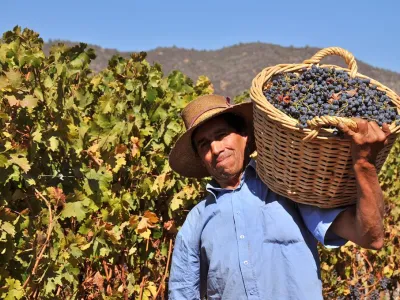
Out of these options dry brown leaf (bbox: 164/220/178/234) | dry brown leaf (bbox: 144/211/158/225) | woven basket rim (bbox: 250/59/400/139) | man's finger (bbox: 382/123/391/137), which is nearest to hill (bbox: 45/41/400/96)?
dry brown leaf (bbox: 164/220/178/234)

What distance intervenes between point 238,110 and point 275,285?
2.54 feet

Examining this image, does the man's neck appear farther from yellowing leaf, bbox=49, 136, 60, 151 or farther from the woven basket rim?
yellowing leaf, bbox=49, 136, 60, 151

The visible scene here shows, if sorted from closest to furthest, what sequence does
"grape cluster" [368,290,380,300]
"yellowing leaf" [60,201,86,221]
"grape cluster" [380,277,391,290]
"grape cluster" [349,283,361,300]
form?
"yellowing leaf" [60,201,86,221] → "grape cluster" [349,283,361,300] → "grape cluster" [368,290,380,300] → "grape cluster" [380,277,391,290]

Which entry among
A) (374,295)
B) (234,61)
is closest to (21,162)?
(374,295)

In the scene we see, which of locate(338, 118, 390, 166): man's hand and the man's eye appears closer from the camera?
locate(338, 118, 390, 166): man's hand

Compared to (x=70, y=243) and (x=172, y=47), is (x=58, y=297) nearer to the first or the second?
(x=70, y=243)

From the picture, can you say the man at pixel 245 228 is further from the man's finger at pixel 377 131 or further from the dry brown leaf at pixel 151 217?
the dry brown leaf at pixel 151 217

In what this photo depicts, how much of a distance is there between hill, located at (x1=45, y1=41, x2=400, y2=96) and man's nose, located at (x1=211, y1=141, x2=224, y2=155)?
35.9 m

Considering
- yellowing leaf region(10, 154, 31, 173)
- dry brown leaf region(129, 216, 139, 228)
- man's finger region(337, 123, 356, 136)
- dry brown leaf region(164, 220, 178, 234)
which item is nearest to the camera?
man's finger region(337, 123, 356, 136)

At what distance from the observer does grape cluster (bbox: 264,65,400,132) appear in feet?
7.20

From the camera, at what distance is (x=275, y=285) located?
251 cm

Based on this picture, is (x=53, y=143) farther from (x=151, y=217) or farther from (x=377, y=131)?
(x=377, y=131)

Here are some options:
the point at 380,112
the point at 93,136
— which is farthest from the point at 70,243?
the point at 380,112

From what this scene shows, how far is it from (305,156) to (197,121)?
0.67 metres
